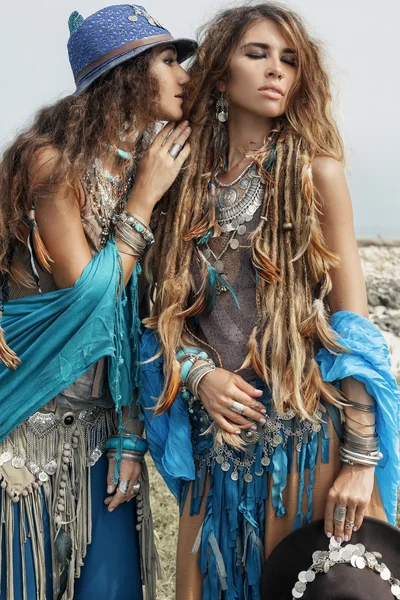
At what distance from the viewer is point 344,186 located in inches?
90.3

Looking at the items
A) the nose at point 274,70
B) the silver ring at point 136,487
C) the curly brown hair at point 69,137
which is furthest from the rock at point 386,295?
the curly brown hair at point 69,137

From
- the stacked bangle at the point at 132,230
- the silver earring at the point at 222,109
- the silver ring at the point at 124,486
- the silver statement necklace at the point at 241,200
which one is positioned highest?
the silver earring at the point at 222,109

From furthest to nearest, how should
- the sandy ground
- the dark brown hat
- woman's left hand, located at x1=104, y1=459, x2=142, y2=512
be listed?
the sandy ground, woman's left hand, located at x1=104, y1=459, x2=142, y2=512, the dark brown hat

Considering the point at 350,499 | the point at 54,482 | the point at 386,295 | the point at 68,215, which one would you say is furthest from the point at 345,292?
the point at 386,295

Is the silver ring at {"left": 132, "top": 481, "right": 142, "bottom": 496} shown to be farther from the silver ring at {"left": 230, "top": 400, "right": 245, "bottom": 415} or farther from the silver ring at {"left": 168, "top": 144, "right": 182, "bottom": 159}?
the silver ring at {"left": 168, "top": 144, "right": 182, "bottom": 159}

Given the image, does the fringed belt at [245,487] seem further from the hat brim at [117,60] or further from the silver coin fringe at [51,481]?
the hat brim at [117,60]

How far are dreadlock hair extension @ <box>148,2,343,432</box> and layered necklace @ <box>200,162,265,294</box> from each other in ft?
0.10

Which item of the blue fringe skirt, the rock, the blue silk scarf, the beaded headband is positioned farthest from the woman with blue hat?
the rock

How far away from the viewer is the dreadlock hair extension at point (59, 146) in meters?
2.31

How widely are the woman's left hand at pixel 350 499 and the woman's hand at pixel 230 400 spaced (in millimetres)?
298

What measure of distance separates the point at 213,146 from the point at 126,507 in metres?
1.28

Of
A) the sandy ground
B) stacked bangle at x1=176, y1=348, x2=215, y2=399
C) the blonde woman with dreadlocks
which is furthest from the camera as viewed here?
the sandy ground

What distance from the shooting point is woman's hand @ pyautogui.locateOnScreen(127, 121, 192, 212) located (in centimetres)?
245

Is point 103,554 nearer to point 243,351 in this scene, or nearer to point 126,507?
point 126,507
